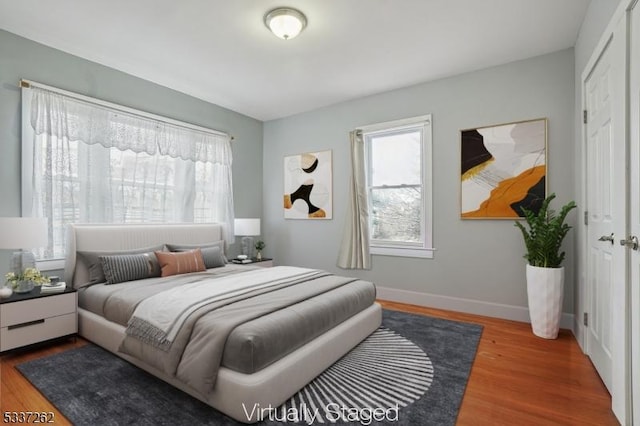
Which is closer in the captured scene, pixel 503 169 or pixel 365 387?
pixel 365 387

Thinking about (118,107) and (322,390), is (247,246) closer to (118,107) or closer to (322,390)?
(118,107)

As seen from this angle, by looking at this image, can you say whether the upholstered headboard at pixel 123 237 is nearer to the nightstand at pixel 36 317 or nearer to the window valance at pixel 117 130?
the nightstand at pixel 36 317

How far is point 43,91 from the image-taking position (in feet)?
9.78

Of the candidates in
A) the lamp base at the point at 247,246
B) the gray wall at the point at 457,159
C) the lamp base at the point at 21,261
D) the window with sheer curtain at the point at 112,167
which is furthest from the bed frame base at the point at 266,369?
the lamp base at the point at 247,246

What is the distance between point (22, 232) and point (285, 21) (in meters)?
2.71

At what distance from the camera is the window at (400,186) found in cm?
397

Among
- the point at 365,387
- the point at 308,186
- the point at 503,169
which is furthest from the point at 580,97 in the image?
the point at 308,186

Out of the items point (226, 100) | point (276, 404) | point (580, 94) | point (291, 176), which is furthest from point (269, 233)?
point (580, 94)

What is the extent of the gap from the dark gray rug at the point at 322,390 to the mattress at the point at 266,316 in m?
0.28

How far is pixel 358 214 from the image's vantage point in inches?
173

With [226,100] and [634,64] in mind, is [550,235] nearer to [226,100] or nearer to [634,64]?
[634,64]

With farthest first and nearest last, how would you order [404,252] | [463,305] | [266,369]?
[404,252], [463,305], [266,369]

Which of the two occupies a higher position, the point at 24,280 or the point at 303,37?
the point at 303,37

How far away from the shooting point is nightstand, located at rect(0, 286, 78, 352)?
7.86 ft
